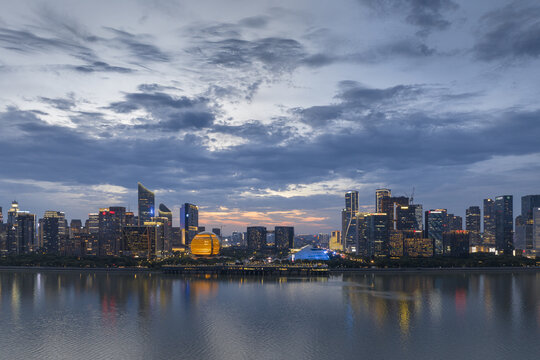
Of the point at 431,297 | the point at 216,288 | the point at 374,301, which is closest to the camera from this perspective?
the point at 374,301

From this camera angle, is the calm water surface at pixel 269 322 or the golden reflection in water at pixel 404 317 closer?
the calm water surface at pixel 269 322

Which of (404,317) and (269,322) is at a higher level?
(269,322)

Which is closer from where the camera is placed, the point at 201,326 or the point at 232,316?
the point at 201,326

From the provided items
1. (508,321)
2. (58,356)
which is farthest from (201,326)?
(508,321)

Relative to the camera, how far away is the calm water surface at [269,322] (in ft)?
217

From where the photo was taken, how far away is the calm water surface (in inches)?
2603

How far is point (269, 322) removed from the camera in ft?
285

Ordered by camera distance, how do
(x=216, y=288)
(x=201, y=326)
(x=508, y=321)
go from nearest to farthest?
(x=201, y=326) < (x=508, y=321) < (x=216, y=288)

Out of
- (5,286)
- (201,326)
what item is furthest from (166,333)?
(5,286)

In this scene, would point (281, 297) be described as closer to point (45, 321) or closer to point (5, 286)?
point (45, 321)

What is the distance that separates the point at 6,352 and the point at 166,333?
22.9 m

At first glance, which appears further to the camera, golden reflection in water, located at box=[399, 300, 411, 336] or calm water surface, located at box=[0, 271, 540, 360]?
golden reflection in water, located at box=[399, 300, 411, 336]

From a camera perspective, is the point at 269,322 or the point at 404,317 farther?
the point at 404,317

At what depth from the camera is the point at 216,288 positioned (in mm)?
146000
